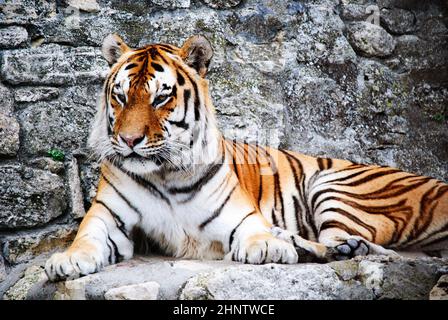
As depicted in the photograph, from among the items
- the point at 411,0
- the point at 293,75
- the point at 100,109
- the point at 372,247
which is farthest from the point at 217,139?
the point at 411,0

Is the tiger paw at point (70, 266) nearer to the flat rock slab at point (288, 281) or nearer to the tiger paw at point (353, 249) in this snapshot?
the flat rock slab at point (288, 281)

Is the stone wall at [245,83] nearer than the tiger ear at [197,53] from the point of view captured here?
No

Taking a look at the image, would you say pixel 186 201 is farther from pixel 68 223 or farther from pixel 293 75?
pixel 293 75

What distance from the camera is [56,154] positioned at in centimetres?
368

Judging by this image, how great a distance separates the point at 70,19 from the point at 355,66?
1612mm

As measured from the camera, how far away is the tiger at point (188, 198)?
2.89m

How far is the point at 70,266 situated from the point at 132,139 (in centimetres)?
53

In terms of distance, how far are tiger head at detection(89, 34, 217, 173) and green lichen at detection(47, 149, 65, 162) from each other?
584 millimetres

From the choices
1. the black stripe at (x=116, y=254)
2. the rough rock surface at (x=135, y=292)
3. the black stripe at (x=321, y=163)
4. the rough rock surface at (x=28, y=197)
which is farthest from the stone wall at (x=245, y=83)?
the rough rock surface at (x=135, y=292)

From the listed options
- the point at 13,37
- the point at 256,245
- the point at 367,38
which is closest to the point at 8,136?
the point at 13,37

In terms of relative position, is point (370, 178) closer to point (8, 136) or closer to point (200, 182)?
point (200, 182)

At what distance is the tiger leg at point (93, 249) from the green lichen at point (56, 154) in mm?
678

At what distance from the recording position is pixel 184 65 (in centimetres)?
315

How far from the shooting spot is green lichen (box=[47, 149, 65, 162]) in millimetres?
3676
